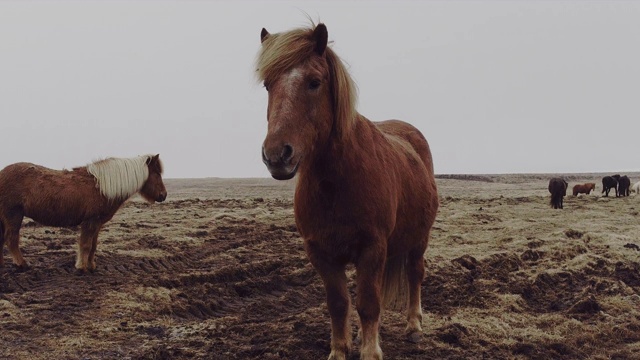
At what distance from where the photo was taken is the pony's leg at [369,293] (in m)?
4.03

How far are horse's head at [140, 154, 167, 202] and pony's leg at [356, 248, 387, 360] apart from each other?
6449mm

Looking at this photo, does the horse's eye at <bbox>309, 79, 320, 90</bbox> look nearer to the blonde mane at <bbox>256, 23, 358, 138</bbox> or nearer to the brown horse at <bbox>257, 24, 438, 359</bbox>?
the brown horse at <bbox>257, 24, 438, 359</bbox>

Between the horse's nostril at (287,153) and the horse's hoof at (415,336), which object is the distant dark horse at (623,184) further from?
the horse's nostril at (287,153)

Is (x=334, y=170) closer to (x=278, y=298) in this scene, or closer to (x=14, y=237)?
(x=278, y=298)

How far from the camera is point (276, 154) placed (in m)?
3.24

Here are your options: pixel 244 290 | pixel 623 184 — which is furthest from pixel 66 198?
pixel 623 184

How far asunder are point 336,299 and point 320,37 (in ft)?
6.38

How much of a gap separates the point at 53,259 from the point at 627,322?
25.8ft

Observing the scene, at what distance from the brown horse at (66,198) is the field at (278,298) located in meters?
0.46

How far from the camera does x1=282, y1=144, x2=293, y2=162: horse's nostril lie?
326cm

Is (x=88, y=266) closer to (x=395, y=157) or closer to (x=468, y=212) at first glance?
(x=395, y=157)

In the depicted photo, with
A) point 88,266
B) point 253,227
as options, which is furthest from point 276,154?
point 253,227

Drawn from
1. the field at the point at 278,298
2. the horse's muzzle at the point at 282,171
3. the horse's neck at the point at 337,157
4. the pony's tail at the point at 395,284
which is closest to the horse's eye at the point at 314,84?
the horse's neck at the point at 337,157

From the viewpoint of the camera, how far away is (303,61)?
367cm
